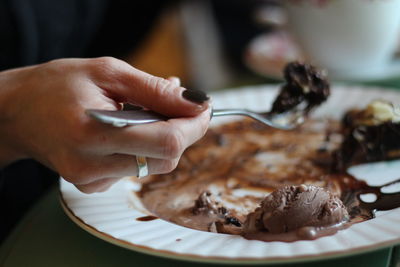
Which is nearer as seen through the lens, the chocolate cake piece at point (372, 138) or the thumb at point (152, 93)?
the thumb at point (152, 93)

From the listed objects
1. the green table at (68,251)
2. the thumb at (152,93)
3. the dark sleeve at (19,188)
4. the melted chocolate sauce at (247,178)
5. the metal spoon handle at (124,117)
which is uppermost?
the thumb at (152,93)

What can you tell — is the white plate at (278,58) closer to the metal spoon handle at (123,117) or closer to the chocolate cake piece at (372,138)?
the chocolate cake piece at (372,138)

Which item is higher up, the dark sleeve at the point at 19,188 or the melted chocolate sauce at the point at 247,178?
the melted chocolate sauce at the point at 247,178

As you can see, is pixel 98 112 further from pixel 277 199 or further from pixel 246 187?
pixel 246 187

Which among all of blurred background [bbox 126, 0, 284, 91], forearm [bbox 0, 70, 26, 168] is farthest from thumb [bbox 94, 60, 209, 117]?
blurred background [bbox 126, 0, 284, 91]

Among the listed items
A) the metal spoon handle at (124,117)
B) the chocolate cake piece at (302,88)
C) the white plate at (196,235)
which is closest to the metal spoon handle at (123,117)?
the metal spoon handle at (124,117)

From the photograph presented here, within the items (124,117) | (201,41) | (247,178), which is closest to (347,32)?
(247,178)

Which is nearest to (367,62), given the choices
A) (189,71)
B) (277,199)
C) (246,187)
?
(246,187)
